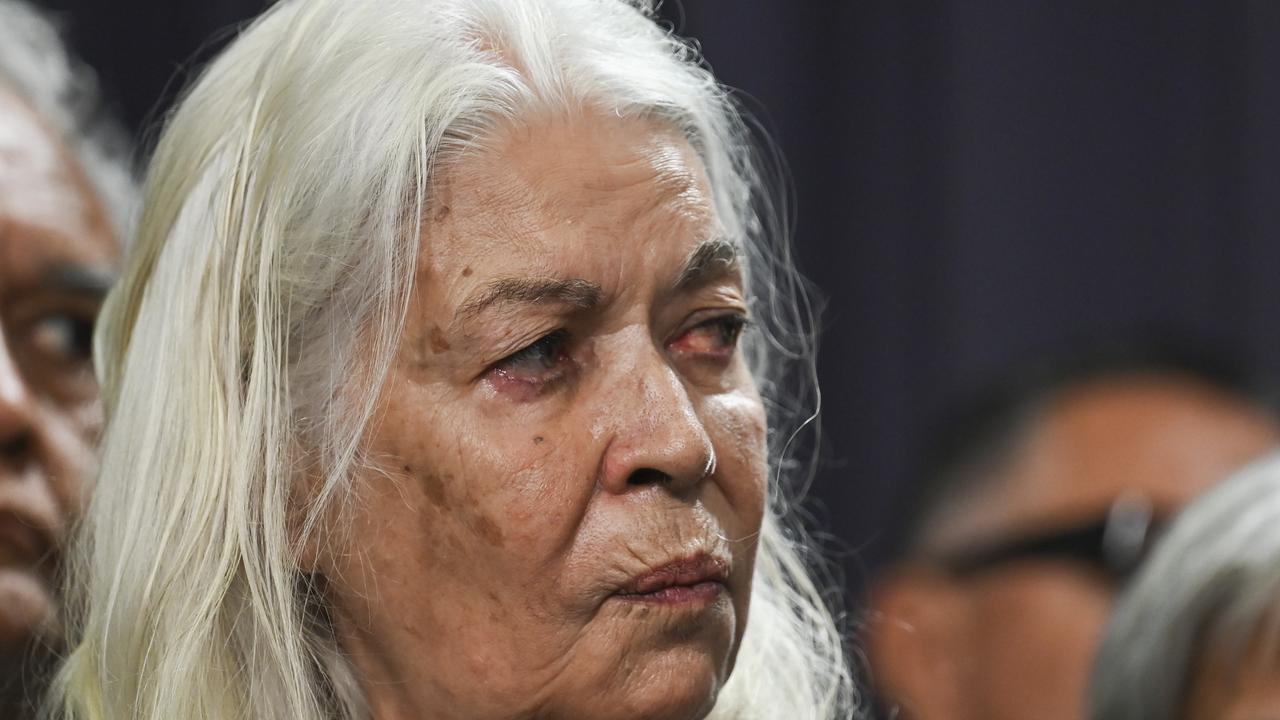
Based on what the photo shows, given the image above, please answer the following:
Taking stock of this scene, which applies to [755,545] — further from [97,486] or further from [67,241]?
[67,241]

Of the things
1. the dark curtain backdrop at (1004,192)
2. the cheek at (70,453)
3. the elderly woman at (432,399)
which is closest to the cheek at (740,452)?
the elderly woman at (432,399)

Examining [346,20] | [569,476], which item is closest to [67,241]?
[346,20]

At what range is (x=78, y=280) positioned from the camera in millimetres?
1853

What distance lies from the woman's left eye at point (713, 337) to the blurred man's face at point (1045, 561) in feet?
4.37

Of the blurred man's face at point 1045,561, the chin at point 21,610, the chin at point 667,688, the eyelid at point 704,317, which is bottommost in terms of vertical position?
the blurred man's face at point 1045,561

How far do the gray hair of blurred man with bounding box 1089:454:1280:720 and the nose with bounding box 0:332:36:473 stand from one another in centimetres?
121

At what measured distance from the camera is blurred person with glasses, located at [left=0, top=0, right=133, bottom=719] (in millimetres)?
1723

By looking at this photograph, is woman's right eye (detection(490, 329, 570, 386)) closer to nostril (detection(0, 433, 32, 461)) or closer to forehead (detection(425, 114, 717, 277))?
forehead (detection(425, 114, 717, 277))

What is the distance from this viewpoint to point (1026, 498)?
2.91 meters

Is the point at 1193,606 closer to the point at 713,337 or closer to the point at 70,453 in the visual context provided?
the point at 713,337

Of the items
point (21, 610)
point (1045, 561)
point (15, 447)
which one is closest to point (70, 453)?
point (15, 447)

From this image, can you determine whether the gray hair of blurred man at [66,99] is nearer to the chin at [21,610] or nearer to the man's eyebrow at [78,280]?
the man's eyebrow at [78,280]

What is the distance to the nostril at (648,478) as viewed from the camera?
4.36 ft

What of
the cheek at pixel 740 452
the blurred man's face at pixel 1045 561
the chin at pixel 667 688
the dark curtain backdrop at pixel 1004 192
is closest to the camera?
the chin at pixel 667 688
